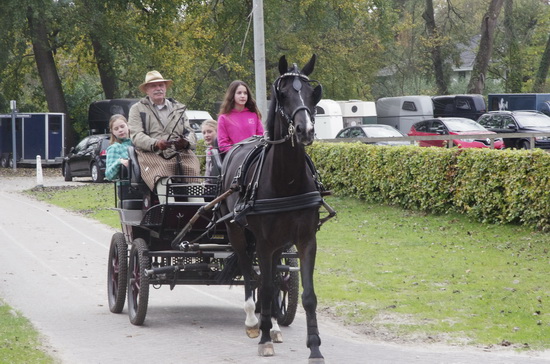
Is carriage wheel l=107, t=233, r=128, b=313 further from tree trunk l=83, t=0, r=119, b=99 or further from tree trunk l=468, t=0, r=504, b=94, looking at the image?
tree trunk l=468, t=0, r=504, b=94

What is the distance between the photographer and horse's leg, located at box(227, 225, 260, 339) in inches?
351

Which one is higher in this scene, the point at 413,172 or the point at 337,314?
the point at 413,172

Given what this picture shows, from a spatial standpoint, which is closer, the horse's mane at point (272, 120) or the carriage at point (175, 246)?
the horse's mane at point (272, 120)

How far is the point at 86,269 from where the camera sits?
1420 cm

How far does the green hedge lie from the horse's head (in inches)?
330

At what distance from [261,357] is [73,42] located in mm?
36481

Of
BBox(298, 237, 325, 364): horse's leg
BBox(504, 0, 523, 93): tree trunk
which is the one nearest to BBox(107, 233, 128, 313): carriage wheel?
BBox(298, 237, 325, 364): horse's leg

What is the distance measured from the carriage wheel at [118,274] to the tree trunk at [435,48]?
153 ft

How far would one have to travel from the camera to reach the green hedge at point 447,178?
51.5 feet

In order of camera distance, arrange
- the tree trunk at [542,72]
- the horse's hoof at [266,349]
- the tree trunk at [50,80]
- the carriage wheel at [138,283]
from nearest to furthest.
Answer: the horse's hoof at [266,349]
the carriage wheel at [138,283]
the tree trunk at [50,80]
the tree trunk at [542,72]

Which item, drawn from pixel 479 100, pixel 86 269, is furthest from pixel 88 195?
pixel 479 100

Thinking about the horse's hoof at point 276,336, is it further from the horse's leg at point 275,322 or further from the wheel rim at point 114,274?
the wheel rim at point 114,274

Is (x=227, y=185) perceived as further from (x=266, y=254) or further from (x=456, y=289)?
(x=456, y=289)

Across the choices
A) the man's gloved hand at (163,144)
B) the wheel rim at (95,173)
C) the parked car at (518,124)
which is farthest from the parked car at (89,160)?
the man's gloved hand at (163,144)
